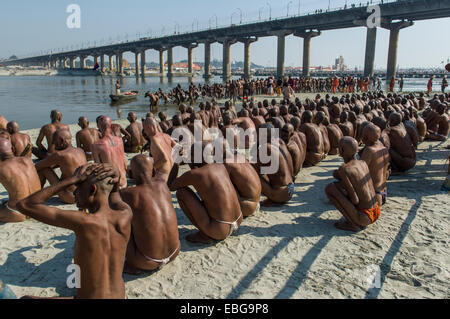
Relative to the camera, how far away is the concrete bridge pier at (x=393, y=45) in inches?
Answer: 1690

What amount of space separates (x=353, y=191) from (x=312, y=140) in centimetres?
391

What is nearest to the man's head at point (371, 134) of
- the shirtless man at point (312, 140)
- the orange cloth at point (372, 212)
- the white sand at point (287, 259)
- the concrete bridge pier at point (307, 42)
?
the orange cloth at point (372, 212)

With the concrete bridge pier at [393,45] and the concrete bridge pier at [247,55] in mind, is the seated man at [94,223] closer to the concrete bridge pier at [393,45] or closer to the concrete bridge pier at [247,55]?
the concrete bridge pier at [393,45]

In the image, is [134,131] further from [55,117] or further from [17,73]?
[17,73]

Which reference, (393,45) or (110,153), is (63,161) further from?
(393,45)

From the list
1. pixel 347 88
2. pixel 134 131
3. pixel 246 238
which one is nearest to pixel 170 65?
pixel 347 88

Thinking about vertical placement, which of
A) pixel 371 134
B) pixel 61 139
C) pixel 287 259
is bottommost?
pixel 287 259

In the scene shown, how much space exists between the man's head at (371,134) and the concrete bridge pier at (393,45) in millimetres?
41905

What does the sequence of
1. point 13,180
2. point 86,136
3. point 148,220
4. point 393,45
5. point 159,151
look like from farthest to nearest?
point 393,45
point 86,136
point 159,151
point 13,180
point 148,220

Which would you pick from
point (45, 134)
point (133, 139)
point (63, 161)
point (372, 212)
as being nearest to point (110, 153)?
point (63, 161)

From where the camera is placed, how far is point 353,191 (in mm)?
5094

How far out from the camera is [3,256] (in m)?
4.57

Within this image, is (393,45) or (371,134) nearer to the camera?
(371,134)

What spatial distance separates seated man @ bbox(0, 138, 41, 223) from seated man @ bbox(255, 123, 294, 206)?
3.76 m
